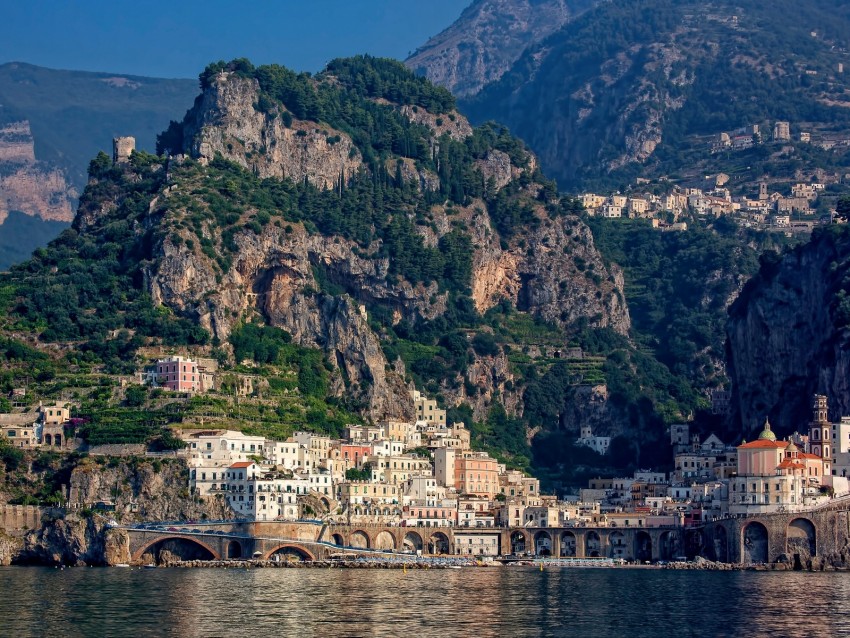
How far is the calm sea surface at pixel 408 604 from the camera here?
98750 mm

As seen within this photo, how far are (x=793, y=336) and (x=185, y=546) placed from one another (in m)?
66.9

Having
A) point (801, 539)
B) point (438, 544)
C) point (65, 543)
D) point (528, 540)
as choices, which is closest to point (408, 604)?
point (65, 543)

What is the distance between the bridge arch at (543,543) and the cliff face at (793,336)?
26.7 metres

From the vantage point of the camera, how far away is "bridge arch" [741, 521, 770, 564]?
15300 centimetres

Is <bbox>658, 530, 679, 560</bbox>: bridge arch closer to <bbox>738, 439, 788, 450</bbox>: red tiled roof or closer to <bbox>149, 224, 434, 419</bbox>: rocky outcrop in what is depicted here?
<bbox>738, 439, 788, 450</bbox>: red tiled roof

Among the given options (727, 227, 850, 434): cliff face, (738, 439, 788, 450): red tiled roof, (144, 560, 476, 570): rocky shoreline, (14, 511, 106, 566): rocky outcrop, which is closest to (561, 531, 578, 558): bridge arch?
(738, 439, 788, 450): red tiled roof

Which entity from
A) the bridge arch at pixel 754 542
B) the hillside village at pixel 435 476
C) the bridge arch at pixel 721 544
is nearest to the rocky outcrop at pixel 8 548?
the hillside village at pixel 435 476

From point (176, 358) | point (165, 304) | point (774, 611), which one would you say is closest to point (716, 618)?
point (774, 611)

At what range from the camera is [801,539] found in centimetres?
15125

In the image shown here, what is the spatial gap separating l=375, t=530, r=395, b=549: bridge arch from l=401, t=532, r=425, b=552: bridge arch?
0.96 metres

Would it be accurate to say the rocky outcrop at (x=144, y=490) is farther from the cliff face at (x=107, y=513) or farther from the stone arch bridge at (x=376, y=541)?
the stone arch bridge at (x=376, y=541)

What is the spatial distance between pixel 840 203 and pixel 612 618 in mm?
99584

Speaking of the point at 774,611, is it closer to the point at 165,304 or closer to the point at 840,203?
the point at 165,304

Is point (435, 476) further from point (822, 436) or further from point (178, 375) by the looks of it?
point (822, 436)
